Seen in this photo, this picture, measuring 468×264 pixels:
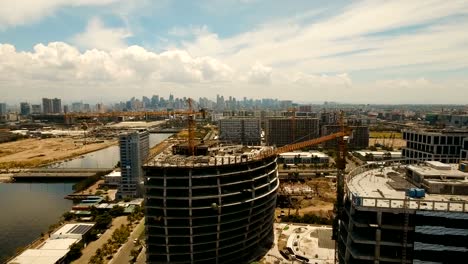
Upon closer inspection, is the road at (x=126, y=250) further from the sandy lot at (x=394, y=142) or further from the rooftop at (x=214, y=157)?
the sandy lot at (x=394, y=142)

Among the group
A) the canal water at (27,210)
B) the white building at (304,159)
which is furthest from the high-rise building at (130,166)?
the white building at (304,159)

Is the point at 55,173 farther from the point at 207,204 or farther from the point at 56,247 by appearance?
the point at 207,204

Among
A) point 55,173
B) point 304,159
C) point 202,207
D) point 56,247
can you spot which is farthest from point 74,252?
point 304,159

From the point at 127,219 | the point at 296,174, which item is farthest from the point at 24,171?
the point at 296,174

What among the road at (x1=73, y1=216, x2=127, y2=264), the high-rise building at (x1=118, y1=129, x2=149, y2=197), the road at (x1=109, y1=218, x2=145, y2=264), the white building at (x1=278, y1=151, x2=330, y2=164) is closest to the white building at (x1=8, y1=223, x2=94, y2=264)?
the road at (x1=73, y1=216, x2=127, y2=264)

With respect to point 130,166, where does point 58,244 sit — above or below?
below

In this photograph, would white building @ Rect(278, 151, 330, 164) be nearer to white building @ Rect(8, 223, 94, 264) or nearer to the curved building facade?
the curved building facade
